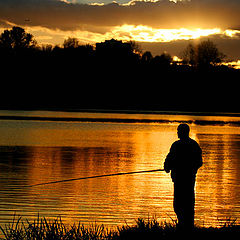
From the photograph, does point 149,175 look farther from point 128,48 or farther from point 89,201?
point 128,48

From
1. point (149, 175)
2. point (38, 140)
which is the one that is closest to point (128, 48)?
point (38, 140)

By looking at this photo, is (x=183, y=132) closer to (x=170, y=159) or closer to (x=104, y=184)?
(x=170, y=159)

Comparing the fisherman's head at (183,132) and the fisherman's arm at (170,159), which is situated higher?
the fisherman's head at (183,132)

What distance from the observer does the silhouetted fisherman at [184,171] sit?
12266 mm

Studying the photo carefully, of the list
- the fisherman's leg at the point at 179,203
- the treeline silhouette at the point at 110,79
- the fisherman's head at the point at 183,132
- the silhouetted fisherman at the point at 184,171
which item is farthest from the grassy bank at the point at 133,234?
the treeline silhouette at the point at 110,79

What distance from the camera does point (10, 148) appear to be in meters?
38.6

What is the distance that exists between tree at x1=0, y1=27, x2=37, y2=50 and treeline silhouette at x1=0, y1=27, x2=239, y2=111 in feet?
7.26

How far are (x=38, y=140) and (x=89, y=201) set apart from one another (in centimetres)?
2707

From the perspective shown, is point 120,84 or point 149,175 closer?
point 149,175

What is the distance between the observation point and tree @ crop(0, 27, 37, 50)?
468 feet

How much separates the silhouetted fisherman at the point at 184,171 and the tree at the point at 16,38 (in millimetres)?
130561

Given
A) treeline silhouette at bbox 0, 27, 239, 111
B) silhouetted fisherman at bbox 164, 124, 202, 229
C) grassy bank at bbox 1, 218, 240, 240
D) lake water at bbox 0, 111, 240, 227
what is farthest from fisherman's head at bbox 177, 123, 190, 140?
treeline silhouette at bbox 0, 27, 239, 111

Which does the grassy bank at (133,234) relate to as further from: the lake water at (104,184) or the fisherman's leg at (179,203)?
the lake water at (104,184)

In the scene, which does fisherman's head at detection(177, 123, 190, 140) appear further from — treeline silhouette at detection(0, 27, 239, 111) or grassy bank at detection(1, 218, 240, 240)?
treeline silhouette at detection(0, 27, 239, 111)
